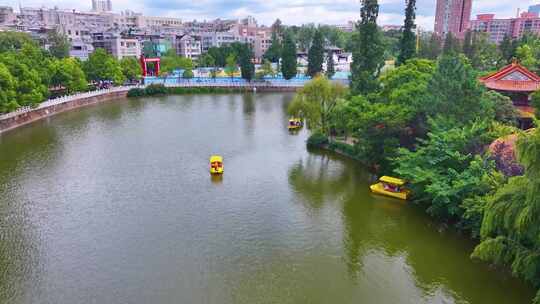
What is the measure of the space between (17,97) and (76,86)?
38.8 ft

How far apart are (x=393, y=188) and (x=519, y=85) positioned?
11.5 metres

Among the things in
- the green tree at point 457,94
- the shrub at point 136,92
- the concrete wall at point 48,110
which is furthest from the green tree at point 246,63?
the green tree at point 457,94

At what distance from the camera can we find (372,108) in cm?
2300

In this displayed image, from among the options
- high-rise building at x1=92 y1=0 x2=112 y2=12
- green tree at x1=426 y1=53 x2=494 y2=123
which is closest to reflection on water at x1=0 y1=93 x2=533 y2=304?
green tree at x1=426 y1=53 x2=494 y2=123

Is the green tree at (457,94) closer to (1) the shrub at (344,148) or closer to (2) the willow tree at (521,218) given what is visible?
(1) the shrub at (344,148)

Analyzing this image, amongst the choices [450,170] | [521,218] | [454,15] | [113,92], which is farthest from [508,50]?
[454,15]

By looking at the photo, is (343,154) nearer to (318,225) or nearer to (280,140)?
(280,140)

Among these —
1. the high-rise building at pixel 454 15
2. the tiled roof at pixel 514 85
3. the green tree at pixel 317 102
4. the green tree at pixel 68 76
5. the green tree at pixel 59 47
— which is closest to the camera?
Answer: the tiled roof at pixel 514 85

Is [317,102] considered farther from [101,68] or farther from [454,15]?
[454,15]

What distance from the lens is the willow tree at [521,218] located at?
8781 millimetres

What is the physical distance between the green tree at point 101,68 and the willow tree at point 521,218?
166ft

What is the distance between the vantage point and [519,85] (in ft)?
79.2

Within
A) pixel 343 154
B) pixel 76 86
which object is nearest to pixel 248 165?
pixel 343 154

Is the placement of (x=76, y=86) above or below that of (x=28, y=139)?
above
